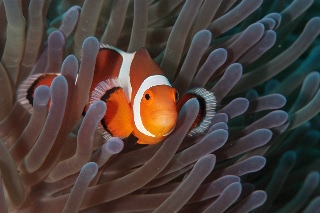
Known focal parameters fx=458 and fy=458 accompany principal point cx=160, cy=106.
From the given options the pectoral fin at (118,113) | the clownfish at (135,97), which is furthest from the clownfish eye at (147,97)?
the pectoral fin at (118,113)

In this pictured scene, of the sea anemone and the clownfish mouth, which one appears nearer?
the clownfish mouth

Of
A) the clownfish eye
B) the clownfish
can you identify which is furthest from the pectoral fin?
the clownfish eye

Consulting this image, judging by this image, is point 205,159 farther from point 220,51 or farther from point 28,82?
point 28,82

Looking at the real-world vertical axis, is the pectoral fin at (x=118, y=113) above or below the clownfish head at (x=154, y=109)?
below

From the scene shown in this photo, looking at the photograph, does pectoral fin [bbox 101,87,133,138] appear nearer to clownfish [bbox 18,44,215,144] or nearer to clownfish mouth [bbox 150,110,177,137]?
clownfish [bbox 18,44,215,144]

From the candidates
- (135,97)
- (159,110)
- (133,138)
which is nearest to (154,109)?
(159,110)

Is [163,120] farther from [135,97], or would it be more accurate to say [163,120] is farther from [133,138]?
[133,138]

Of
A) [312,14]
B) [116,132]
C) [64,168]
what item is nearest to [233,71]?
[116,132]

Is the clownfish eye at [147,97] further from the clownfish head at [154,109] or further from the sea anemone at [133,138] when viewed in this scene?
the sea anemone at [133,138]
